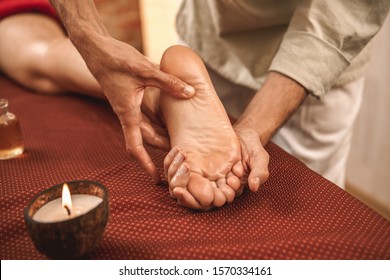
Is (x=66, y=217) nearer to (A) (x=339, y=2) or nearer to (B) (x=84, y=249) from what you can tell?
(B) (x=84, y=249)

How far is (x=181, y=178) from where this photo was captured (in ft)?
2.52

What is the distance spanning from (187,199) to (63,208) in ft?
0.68

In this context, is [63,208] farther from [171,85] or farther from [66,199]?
[171,85]

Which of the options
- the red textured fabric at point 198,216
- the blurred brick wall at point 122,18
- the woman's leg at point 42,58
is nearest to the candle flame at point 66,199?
the red textured fabric at point 198,216

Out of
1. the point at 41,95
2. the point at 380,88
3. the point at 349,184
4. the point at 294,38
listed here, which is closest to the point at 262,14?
the point at 294,38

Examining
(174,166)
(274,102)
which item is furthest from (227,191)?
(274,102)

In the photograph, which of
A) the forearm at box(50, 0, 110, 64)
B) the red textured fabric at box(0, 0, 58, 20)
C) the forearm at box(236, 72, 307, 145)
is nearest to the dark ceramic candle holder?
the forearm at box(50, 0, 110, 64)

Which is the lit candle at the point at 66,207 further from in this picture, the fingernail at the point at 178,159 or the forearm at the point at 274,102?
the forearm at the point at 274,102

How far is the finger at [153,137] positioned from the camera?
3.08 feet

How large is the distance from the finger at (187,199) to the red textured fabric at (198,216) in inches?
0.5

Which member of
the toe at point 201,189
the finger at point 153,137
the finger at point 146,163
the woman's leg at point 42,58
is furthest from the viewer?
the woman's leg at point 42,58

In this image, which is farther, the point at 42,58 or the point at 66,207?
the point at 42,58

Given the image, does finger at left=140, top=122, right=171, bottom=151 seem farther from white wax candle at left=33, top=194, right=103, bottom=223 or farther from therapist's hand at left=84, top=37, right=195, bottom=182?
white wax candle at left=33, top=194, right=103, bottom=223
